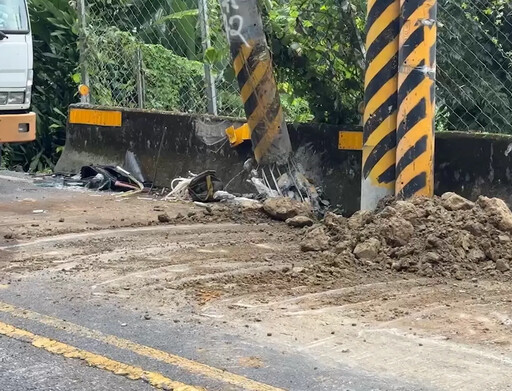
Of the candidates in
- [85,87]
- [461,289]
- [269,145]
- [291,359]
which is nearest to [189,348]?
[291,359]

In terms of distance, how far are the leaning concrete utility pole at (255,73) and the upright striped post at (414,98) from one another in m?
1.70

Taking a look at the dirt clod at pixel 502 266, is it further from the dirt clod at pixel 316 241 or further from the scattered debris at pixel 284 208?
the scattered debris at pixel 284 208

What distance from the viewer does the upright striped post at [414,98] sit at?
709 cm

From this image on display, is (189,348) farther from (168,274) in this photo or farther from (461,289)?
(461,289)

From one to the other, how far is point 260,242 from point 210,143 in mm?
2976

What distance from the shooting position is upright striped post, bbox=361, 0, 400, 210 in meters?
7.21

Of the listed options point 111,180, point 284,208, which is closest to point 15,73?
point 111,180

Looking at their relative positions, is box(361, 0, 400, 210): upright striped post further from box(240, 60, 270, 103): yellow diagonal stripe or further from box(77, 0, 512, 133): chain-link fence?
box(240, 60, 270, 103): yellow diagonal stripe

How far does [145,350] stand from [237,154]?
5225 mm

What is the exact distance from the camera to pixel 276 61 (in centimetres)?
891

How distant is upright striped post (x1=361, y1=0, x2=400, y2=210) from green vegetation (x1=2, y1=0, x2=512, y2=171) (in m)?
1.10

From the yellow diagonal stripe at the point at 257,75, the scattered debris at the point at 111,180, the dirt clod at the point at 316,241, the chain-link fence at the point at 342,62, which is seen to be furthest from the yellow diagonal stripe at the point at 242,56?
the dirt clod at the point at 316,241

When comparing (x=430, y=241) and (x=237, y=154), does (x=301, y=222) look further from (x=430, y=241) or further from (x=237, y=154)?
(x=237, y=154)

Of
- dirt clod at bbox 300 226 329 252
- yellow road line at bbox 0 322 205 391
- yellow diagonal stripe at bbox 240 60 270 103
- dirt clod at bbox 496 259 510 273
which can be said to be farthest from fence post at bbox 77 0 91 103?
yellow road line at bbox 0 322 205 391
